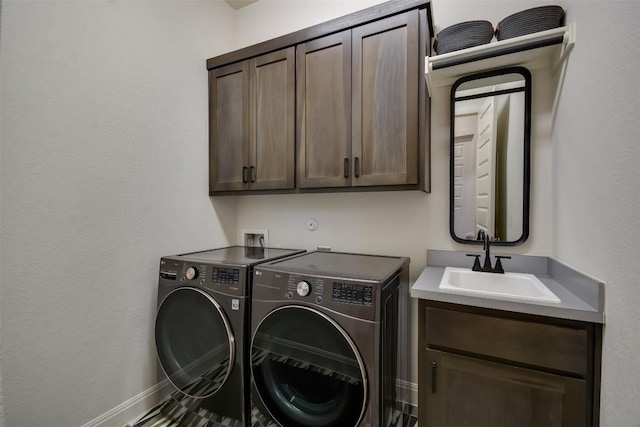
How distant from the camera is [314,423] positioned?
1271mm

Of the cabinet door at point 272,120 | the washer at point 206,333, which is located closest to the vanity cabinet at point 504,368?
the washer at point 206,333

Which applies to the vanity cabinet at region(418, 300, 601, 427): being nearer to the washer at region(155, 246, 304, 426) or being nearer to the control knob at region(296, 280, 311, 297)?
the control knob at region(296, 280, 311, 297)

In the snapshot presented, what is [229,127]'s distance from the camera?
2037 millimetres

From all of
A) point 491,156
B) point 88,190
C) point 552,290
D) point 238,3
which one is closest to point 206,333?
point 88,190

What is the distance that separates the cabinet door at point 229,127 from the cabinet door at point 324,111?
0.44 meters

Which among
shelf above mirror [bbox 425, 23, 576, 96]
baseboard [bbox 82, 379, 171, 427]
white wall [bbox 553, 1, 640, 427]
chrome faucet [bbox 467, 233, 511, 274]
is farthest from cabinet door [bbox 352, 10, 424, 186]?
baseboard [bbox 82, 379, 171, 427]

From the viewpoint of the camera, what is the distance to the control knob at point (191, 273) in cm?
158

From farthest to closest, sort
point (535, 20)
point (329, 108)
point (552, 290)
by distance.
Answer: point (329, 108) < point (535, 20) < point (552, 290)

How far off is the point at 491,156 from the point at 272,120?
1.34 metres

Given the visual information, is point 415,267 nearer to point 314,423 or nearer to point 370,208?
point 370,208

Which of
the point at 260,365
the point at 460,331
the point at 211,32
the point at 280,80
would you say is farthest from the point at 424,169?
the point at 211,32

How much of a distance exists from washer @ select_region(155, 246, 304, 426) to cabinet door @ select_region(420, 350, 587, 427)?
91 cm

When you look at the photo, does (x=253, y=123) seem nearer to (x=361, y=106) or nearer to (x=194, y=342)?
(x=361, y=106)

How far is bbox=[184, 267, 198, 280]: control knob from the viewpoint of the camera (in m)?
1.58
